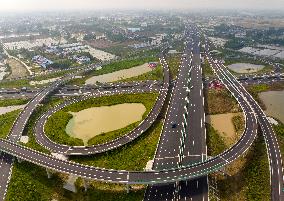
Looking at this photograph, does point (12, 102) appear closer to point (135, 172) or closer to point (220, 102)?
point (135, 172)

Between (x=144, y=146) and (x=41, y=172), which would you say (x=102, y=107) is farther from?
(x=41, y=172)

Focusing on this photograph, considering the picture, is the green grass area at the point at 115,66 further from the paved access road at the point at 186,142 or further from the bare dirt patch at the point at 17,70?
the paved access road at the point at 186,142

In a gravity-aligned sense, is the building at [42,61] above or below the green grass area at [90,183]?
above

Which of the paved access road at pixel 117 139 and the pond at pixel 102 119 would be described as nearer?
the paved access road at pixel 117 139

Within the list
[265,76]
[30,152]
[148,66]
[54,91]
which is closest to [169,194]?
[30,152]

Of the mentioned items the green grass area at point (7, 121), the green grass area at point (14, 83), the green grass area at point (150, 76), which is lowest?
the green grass area at point (7, 121)

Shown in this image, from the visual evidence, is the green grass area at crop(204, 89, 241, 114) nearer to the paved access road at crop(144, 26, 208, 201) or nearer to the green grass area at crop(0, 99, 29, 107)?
the paved access road at crop(144, 26, 208, 201)

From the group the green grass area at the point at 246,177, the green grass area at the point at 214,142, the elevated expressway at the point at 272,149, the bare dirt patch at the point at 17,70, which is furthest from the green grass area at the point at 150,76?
the green grass area at the point at 246,177

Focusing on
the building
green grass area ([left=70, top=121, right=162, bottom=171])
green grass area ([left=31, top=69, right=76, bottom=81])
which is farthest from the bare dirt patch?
green grass area ([left=70, top=121, right=162, bottom=171])
